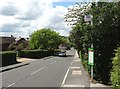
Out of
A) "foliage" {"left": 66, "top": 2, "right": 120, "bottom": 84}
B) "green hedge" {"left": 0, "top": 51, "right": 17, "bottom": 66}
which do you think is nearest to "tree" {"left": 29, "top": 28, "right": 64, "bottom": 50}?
"green hedge" {"left": 0, "top": 51, "right": 17, "bottom": 66}

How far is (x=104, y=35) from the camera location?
1773 cm

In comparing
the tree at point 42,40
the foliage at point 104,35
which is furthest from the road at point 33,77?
the tree at point 42,40

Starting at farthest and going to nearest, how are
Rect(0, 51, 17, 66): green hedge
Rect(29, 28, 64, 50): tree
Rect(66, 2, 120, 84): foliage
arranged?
Rect(29, 28, 64, 50): tree, Rect(0, 51, 17, 66): green hedge, Rect(66, 2, 120, 84): foliage

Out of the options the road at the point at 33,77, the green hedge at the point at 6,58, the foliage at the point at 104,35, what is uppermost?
the foliage at the point at 104,35

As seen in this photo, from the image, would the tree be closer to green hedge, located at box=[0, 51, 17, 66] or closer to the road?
green hedge, located at box=[0, 51, 17, 66]

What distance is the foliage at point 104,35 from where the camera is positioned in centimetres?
1728

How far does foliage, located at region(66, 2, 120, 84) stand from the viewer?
56.7 feet

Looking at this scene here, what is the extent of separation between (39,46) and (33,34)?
5.09 metres

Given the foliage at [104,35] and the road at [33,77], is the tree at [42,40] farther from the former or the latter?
the foliage at [104,35]

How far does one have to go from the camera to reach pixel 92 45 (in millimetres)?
18391

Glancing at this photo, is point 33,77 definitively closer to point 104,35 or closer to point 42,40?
point 104,35

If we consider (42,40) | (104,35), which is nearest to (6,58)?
(104,35)

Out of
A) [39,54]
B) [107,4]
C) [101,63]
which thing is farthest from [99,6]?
[39,54]

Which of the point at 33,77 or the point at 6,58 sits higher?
the point at 6,58
